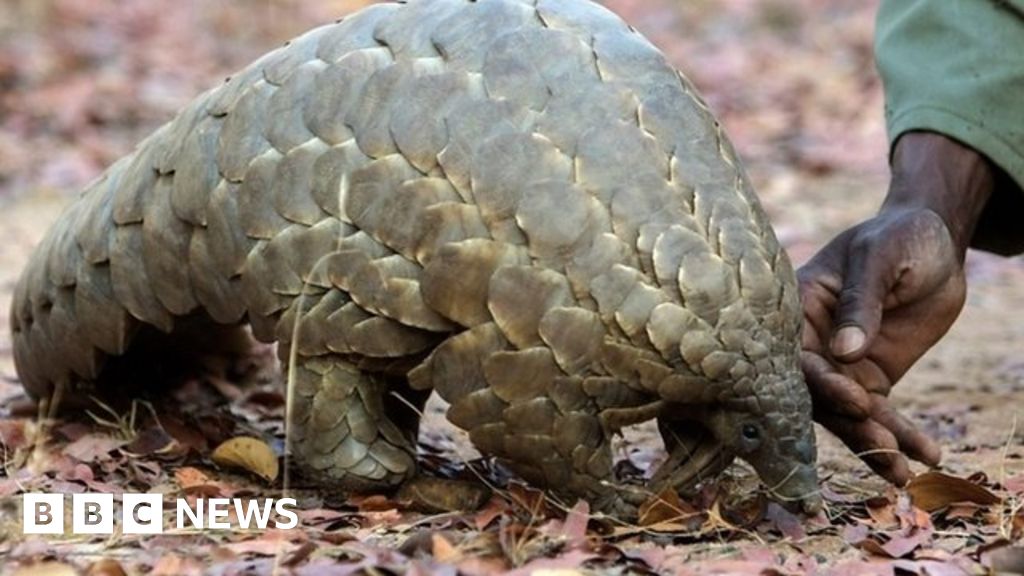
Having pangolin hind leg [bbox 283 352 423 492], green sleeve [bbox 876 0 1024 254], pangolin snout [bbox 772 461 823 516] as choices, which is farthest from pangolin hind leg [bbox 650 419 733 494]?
green sleeve [bbox 876 0 1024 254]

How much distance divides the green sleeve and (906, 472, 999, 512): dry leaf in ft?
3.66

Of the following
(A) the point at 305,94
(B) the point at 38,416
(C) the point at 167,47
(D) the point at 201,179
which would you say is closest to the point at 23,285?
(B) the point at 38,416

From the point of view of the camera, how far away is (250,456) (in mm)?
3436

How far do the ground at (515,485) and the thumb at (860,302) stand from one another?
287mm

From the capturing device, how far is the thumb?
342 centimetres

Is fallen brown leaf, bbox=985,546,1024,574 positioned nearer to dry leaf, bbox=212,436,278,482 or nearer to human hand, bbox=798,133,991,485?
human hand, bbox=798,133,991,485

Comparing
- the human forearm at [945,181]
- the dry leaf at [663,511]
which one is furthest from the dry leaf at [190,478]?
the human forearm at [945,181]

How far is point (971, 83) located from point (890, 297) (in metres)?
0.72

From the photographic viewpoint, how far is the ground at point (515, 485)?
279cm

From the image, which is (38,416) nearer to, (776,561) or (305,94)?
(305,94)

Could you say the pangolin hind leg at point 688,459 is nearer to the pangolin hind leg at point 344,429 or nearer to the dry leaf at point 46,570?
the pangolin hind leg at point 344,429

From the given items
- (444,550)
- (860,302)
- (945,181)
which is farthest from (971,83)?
(444,550)

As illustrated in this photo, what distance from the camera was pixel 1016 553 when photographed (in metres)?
2.71

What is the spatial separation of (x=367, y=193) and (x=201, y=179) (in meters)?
0.42
